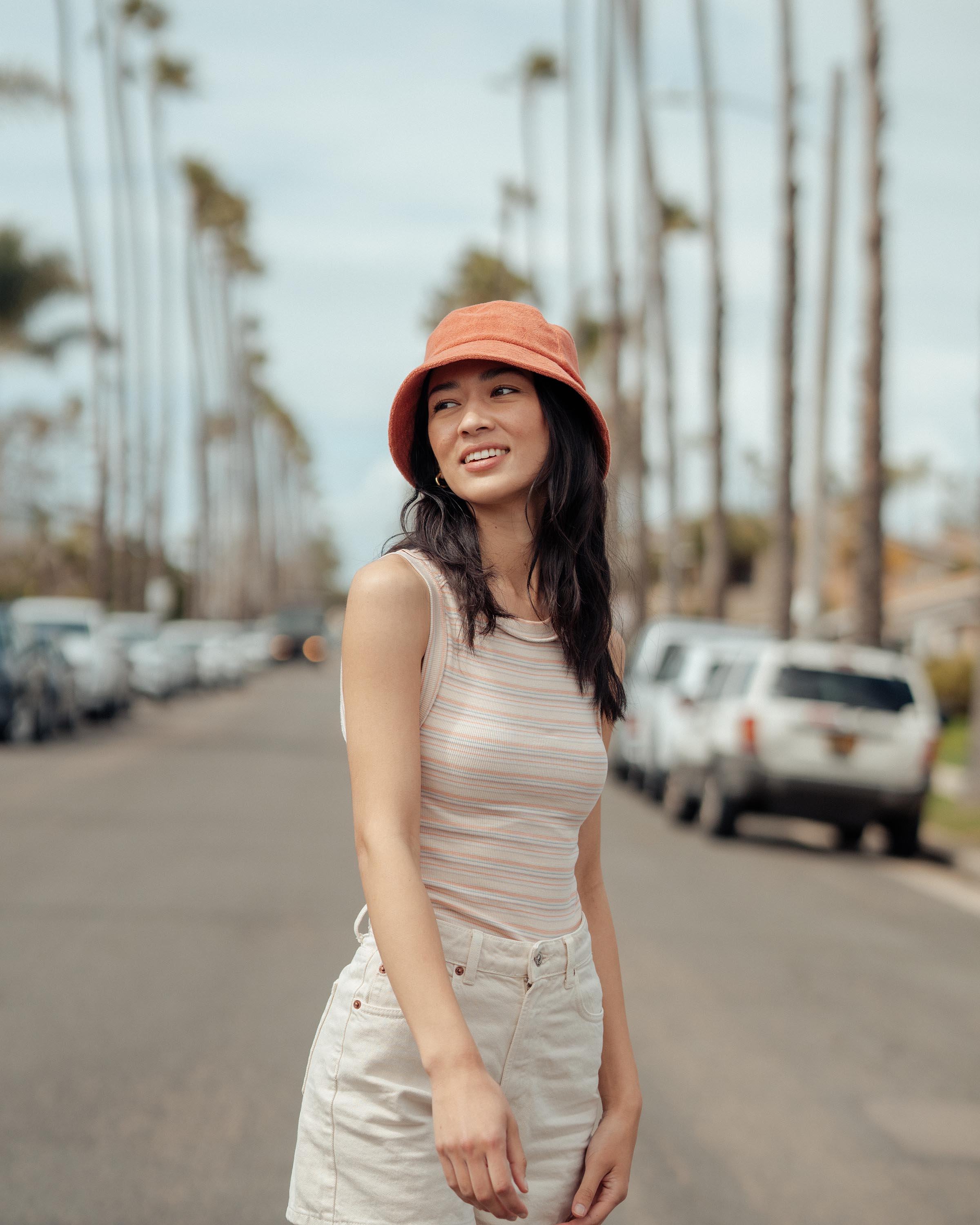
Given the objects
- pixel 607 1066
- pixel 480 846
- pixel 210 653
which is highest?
pixel 480 846

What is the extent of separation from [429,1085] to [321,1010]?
5275mm

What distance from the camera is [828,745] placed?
14.8 meters

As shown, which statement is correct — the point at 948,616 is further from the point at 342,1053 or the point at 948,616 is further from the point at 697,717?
the point at 342,1053

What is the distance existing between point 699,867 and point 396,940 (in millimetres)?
11208

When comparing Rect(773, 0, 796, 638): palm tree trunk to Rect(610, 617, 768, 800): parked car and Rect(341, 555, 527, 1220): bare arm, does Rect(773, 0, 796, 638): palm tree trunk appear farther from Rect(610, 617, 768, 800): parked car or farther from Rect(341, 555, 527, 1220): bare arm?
Rect(341, 555, 527, 1220): bare arm

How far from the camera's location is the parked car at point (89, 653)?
2653 cm

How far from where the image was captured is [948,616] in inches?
2186

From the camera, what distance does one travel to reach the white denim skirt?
2318mm

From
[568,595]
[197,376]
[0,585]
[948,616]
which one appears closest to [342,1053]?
[568,595]

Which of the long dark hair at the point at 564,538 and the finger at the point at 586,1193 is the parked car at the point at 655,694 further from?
the finger at the point at 586,1193

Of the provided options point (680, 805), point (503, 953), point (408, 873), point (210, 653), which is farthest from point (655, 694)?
point (210, 653)

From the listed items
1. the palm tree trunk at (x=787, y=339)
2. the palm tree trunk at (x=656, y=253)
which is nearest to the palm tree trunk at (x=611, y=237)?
the palm tree trunk at (x=656, y=253)

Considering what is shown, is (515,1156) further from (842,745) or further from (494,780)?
(842,745)

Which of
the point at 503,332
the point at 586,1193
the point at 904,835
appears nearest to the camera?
the point at 586,1193
